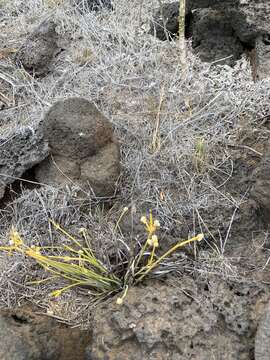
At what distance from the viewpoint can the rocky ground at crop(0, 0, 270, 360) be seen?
1.92 meters

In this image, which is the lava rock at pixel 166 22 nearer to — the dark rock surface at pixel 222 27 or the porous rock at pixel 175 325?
the dark rock surface at pixel 222 27

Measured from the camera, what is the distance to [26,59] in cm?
379

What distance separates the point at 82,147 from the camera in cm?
261

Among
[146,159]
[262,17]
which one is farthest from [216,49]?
[146,159]

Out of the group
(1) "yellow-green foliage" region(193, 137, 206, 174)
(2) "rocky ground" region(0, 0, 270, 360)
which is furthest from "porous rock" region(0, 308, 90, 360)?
(1) "yellow-green foliage" region(193, 137, 206, 174)

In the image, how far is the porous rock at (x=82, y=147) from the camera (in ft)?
8.48

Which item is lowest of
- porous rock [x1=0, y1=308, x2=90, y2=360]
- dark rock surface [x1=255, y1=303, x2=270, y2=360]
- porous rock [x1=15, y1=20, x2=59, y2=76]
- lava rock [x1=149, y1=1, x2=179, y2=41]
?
porous rock [x1=0, y1=308, x2=90, y2=360]

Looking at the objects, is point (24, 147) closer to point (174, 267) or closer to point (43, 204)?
point (43, 204)

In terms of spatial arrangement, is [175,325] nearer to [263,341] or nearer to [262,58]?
[263,341]

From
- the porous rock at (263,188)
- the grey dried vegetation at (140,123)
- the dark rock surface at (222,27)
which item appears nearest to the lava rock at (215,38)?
the dark rock surface at (222,27)

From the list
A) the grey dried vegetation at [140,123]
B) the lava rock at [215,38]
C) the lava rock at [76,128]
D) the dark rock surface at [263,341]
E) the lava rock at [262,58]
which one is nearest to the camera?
the dark rock surface at [263,341]

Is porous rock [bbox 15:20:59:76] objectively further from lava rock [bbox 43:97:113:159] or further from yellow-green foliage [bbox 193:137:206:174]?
yellow-green foliage [bbox 193:137:206:174]

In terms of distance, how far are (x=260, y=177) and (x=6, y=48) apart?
269cm

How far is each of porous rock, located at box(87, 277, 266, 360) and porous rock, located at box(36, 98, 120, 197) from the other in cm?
75
